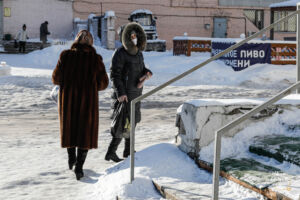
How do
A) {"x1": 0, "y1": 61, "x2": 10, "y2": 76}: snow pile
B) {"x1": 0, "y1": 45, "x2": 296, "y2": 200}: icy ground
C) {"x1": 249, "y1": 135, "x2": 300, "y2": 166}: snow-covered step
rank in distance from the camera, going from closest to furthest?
{"x1": 249, "y1": 135, "x2": 300, "y2": 166}: snow-covered step
{"x1": 0, "y1": 45, "x2": 296, "y2": 200}: icy ground
{"x1": 0, "y1": 61, "x2": 10, "y2": 76}: snow pile

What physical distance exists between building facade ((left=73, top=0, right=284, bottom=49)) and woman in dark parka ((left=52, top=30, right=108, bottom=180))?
918 inches

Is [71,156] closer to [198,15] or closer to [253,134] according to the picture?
[253,134]

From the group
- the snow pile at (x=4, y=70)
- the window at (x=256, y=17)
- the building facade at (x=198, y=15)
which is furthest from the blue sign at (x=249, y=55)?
the window at (x=256, y=17)

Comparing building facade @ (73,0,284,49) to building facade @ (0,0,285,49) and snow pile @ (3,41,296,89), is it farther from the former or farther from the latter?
snow pile @ (3,41,296,89)

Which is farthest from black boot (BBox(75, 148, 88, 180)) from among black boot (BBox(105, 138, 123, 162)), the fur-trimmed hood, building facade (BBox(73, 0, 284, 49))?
building facade (BBox(73, 0, 284, 49))

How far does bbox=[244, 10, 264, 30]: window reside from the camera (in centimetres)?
3213

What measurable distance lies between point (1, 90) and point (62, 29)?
15.8 meters

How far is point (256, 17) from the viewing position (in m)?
32.3

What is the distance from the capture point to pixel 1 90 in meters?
11.6

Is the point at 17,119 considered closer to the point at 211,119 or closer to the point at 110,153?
the point at 110,153

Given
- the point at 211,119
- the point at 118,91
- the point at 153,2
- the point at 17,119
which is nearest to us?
the point at 211,119

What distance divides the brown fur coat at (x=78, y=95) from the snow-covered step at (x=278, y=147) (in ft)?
5.04

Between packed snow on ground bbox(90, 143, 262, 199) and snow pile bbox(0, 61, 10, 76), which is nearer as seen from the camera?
packed snow on ground bbox(90, 143, 262, 199)

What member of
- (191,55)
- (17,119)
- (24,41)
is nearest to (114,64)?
(17,119)
